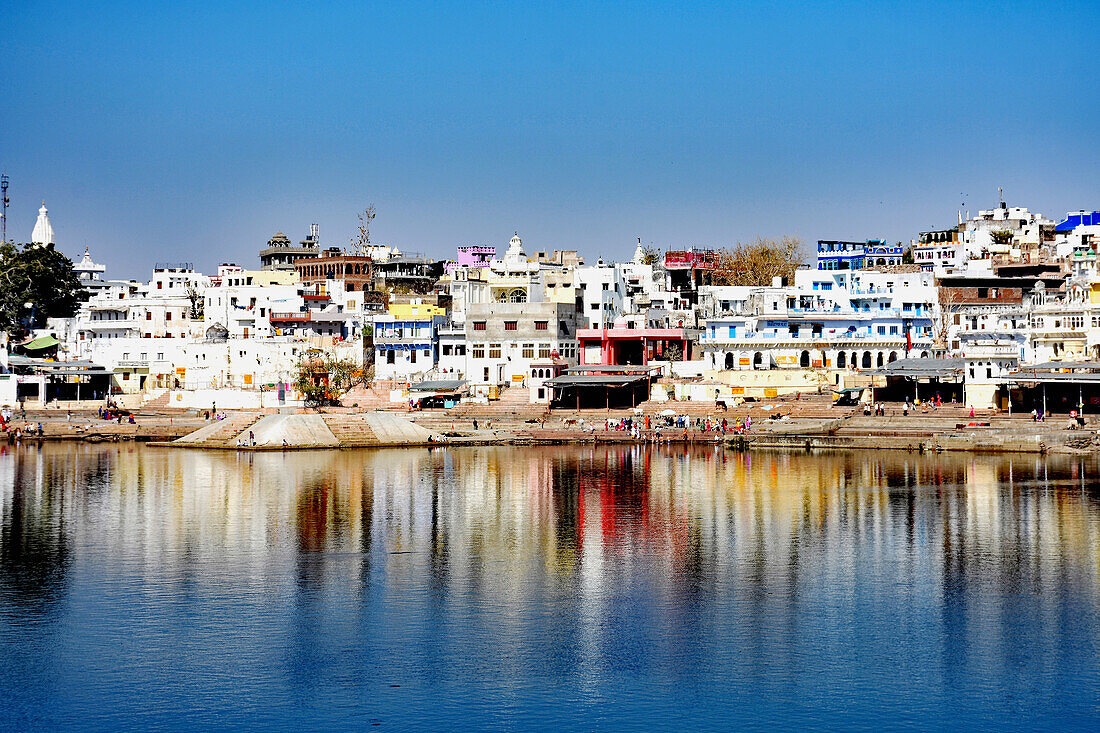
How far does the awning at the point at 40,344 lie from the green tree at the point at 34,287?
8.23ft

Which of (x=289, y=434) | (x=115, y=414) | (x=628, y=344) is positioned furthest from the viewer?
(x=628, y=344)

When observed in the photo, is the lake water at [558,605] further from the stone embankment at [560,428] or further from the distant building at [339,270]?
the distant building at [339,270]

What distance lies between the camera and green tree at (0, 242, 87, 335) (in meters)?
79.4

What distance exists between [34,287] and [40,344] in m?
5.70

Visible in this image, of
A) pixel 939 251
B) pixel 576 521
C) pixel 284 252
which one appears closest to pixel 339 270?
pixel 284 252

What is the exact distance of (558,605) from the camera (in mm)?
26219

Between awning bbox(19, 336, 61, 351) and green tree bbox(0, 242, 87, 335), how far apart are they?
8.23 ft

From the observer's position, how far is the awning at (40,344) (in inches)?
3019

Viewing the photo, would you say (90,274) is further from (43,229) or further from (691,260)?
(691,260)

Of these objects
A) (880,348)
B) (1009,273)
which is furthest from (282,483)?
(1009,273)

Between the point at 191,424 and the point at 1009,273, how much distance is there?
4605 centimetres

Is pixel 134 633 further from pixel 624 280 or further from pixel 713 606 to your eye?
pixel 624 280

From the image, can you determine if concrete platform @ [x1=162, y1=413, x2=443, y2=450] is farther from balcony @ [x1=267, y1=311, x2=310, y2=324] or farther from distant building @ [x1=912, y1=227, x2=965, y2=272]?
distant building @ [x1=912, y1=227, x2=965, y2=272]


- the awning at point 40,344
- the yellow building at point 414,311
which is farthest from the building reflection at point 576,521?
the awning at point 40,344
